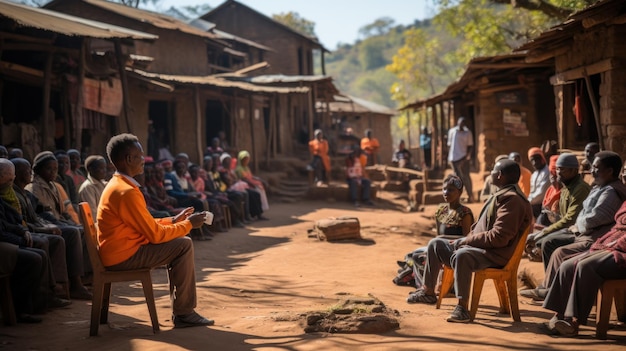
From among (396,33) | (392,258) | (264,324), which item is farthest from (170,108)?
(396,33)

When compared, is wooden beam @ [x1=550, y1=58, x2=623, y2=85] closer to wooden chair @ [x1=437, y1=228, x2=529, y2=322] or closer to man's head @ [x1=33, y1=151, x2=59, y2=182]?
wooden chair @ [x1=437, y1=228, x2=529, y2=322]

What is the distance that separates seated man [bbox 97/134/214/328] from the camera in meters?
5.34

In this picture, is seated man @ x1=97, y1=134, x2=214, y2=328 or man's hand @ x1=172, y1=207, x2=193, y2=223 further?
man's hand @ x1=172, y1=207, x2=193, y2=223

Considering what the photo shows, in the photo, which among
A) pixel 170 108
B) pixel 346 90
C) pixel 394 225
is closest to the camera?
pixel 394 225

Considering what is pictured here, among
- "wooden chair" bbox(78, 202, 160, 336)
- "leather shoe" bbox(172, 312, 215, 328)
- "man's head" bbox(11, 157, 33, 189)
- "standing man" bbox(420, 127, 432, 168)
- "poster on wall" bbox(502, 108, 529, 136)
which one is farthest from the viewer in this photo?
"standing man" bbox(420, 127, 432, 168)

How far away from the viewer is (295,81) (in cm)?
2314

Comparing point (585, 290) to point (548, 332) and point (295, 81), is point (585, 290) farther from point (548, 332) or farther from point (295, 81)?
point (295, 81)

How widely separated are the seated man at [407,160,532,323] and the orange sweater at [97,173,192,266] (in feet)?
8.58

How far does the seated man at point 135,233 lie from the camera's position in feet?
17.5

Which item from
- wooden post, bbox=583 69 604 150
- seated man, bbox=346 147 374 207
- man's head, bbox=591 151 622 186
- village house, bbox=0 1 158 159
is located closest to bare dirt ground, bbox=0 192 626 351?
man's head, bbox=591 151 622 186

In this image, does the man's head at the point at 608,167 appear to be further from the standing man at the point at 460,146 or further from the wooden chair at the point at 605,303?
the standing man at the point at 460,146

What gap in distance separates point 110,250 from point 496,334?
10.3 ft

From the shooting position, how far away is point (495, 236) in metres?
5.94

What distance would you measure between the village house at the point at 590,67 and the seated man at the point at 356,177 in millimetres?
7439
